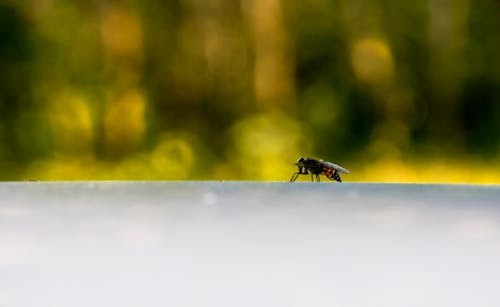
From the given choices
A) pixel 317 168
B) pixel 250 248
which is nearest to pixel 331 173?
pixel 317 168

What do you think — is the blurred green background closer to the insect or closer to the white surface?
the insect

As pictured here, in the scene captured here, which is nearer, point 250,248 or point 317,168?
point 250,248

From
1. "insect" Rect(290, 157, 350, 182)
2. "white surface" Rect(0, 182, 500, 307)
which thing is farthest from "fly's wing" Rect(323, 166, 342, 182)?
"white surface" Rect(0, 182, 500, 307)

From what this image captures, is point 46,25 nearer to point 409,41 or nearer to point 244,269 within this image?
point 409,41

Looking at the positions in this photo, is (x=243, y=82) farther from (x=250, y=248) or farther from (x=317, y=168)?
(x=250, y=248)

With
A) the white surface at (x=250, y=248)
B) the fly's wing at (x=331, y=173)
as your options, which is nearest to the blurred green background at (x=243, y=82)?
the fly's wing at (x=331, y=173)

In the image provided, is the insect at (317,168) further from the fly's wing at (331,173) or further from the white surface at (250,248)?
the white surface at (250,248)
